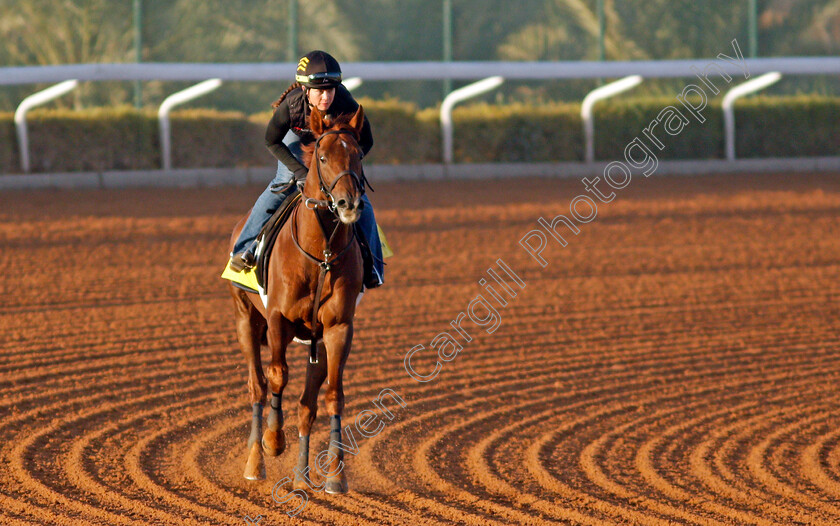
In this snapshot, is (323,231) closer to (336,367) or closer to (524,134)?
(336,367)

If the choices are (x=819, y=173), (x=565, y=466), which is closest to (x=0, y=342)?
(x=565, y=466)

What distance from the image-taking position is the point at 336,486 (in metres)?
5.50

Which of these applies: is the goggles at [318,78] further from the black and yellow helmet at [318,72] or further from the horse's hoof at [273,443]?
the horse's hoof at [273,443]

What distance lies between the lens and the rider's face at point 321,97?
18.7 feet

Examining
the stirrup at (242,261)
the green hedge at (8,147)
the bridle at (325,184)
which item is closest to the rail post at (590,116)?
the green hedge at (8,147)

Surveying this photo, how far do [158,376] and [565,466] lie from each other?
3559 mm

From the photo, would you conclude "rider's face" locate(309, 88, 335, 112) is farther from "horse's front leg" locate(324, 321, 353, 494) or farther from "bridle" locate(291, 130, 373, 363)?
"horse's front leg" locate(324, 321, 353, 494)

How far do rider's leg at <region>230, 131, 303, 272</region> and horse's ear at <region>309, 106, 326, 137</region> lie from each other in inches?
31.6

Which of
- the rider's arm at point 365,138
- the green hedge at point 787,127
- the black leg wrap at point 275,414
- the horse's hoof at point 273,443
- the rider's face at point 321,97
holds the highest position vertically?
the green hedge at point 787,127

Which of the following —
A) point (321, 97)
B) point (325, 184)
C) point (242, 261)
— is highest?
point (321, 97)

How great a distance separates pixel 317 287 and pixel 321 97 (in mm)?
1054

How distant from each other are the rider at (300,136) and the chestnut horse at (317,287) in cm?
24

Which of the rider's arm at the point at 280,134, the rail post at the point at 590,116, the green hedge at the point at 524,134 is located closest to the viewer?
the rider's arm at the point at 280,134

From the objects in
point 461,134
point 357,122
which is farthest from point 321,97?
point 461,134
